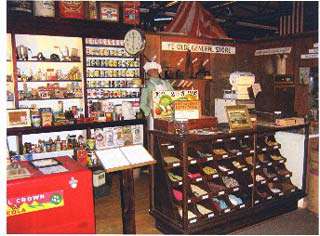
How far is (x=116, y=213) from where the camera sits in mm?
4945

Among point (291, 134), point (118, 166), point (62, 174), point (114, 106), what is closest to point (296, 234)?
point (291, 134)

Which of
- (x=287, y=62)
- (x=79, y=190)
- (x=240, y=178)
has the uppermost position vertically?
(x=287, y=62)

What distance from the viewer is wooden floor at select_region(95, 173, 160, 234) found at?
14.5 ft

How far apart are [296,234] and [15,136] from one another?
15.7 feet

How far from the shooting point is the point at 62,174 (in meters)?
3.05

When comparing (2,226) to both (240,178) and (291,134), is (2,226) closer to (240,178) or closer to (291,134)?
(240,178)

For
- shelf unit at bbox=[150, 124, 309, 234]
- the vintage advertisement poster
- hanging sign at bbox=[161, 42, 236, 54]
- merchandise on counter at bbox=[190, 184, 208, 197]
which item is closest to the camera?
shelf unit at bbox=[150, 124, 309, 234]

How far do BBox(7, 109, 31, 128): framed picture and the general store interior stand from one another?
2 centimetres

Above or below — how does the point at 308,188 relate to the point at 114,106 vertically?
below

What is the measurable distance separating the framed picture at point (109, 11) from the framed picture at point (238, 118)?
3.34 meters

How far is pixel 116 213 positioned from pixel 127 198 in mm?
1756

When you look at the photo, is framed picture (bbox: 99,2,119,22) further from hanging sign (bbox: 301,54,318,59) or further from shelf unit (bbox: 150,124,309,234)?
hanging sign (bbox: 301,54,318,59)

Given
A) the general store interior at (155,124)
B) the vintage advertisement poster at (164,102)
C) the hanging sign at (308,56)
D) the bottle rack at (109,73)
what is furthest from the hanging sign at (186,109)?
the hanging sign at (308,56)

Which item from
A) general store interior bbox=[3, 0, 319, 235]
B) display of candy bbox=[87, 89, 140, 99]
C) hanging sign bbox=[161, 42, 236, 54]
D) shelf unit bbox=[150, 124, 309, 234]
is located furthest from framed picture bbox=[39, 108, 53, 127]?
hanging sign bbox=[161, 42, 236, 54]
